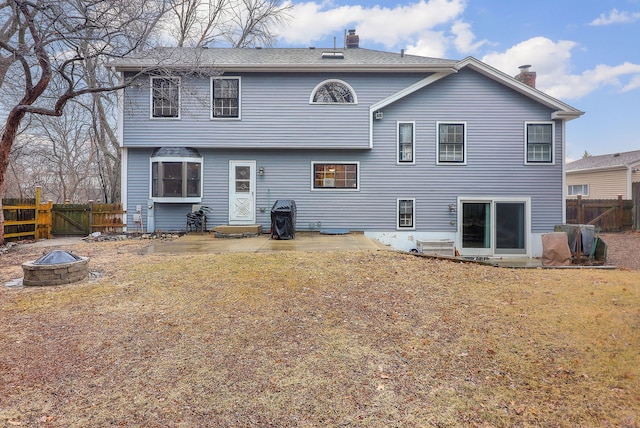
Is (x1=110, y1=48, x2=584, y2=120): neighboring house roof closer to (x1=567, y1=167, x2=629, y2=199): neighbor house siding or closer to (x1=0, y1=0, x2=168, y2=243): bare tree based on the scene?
(x1=0, y1=0, x2=168, y2=243): bare tree

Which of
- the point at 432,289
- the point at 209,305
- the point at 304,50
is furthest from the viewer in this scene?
the point at 304,50

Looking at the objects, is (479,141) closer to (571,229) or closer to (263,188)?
(571,229)

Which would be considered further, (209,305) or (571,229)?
(571,229)

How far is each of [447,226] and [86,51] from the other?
1189cm

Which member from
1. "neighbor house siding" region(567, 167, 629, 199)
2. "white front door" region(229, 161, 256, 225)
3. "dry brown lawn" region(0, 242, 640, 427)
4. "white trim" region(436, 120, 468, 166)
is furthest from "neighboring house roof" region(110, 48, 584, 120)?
"neighbor house siding" region(567, 167, 629, 199)

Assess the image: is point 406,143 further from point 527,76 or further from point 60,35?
point 60,35

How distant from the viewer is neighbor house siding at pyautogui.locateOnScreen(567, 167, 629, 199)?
796 inches

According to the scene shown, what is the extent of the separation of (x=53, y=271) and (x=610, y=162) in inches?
1064

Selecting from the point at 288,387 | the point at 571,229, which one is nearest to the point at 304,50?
the point at 571,229

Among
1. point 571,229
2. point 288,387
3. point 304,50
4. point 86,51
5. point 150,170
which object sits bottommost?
point 288,387

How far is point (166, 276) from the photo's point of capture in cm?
623

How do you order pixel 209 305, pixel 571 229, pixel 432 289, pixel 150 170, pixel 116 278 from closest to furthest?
1. pixel 209 305
2. pixel 432 289
3. pixel 116 278
4. pixel 571 229
5. pixel 150 170

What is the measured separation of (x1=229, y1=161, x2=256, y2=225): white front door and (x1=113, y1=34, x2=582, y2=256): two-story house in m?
0.03

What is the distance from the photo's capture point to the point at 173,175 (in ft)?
39.3
